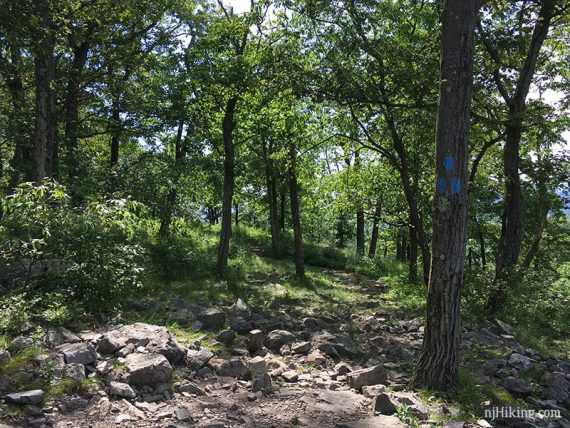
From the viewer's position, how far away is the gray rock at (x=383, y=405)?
478cm

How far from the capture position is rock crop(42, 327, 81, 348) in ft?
17.9

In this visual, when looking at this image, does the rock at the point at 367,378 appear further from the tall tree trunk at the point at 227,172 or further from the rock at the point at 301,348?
the tall tree trunk at the point at 227,172

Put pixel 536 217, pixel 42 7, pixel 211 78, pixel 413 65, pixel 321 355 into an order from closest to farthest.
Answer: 1. pixel 321 355
2. pixel 42 7
3. pixel 413 65
4. pixel 211 78
5. pixel 536 217

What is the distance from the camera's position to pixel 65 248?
713cm

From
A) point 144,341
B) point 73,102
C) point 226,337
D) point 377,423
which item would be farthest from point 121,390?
point 73,102

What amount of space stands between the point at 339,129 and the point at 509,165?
211 inches

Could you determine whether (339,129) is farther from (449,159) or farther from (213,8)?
(449,159)

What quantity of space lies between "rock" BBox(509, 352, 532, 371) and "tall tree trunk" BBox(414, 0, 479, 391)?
1979 millimetres

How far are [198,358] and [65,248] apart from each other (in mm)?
3039

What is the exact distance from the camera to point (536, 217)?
2353cm

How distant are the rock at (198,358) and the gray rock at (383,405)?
2234 millimetres

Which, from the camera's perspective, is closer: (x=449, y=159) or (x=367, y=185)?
(x=449, y=159)

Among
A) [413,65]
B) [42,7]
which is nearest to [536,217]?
[413,65]

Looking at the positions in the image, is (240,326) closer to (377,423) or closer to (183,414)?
(183,414)
